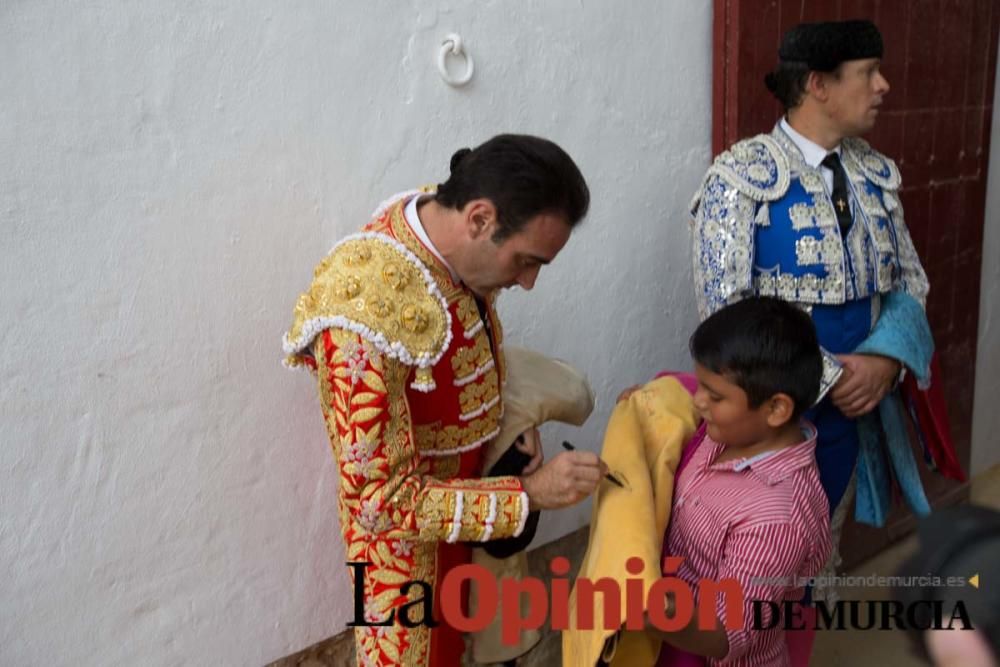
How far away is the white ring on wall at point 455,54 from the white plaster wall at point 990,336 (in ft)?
8.30

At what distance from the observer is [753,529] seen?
155cm

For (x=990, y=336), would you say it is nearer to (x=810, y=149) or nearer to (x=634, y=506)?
(x=810, y=149)

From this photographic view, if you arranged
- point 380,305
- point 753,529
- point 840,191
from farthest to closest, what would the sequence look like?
point 840,191
point 753,529
point 380,305

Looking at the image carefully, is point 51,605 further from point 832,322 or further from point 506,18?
point 832,322

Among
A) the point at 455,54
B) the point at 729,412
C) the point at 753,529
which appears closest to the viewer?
the point at 753,529

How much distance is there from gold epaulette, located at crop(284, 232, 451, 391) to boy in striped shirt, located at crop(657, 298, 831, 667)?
499 millimetres

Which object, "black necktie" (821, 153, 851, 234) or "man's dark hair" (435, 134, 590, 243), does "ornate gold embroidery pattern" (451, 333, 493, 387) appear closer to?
"man's dark hair" (435, 134, 590, 243)

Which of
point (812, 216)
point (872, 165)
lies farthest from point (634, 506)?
point (872, 165)

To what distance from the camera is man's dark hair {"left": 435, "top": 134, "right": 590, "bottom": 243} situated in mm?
1467

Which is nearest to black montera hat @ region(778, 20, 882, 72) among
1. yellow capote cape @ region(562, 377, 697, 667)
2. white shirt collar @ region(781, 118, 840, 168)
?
white shirt collar @ region(781, 118, 840, 168)

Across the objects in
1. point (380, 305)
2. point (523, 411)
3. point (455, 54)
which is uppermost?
point (455, 54)

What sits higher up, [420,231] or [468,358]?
[420,231]

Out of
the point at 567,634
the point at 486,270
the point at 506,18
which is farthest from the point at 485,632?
the point at 506,18

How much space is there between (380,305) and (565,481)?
0.42 metres
